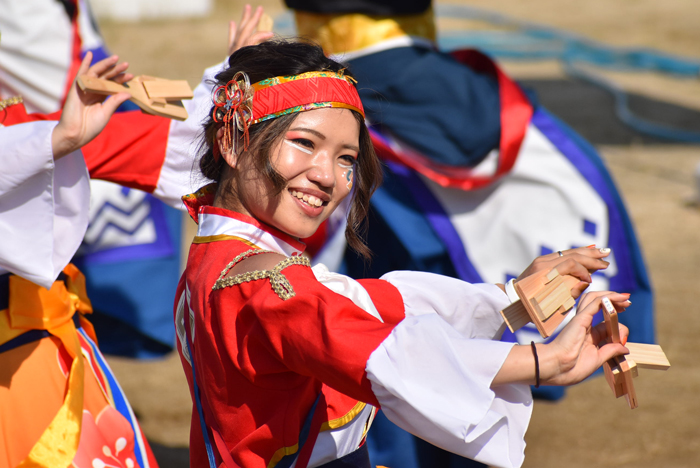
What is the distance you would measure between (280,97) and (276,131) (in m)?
0.06

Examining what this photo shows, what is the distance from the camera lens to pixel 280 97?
120 cm

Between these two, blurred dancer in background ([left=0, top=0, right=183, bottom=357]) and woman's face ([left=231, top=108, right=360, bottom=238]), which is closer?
woman's face ([left=231, top=108, right=360, bottom=238])

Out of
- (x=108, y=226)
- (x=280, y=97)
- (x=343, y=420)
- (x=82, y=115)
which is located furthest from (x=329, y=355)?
(x=108, y=226)

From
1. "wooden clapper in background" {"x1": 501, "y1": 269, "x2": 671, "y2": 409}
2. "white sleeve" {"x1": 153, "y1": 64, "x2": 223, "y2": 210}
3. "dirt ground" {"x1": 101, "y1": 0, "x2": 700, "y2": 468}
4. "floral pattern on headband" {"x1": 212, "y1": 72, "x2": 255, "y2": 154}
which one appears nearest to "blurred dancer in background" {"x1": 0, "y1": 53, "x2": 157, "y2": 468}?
"floral pattern on headband" {"x1": 212, "y1": 72, "x2": 255, "y2": 154}

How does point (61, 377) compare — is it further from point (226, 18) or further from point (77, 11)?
point (226, 18)

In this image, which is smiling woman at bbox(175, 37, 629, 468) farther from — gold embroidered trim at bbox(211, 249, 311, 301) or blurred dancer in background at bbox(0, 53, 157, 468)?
blurred dancer in background at bbox(0, 53, 157, 468)

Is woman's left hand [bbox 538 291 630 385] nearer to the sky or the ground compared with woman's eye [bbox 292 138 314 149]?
nearer to the ground

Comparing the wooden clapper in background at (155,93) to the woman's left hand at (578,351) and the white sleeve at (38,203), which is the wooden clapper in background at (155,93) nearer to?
the white sleeve at (38,203)

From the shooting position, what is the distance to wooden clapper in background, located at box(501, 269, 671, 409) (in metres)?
1.09

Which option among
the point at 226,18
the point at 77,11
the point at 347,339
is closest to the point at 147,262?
the point at 77,11

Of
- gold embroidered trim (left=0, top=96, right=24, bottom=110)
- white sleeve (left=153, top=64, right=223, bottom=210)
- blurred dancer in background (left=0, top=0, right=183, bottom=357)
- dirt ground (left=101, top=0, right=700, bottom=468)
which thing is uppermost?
gold embroidered trim (left=0, top=96, right=24, bottom=110)

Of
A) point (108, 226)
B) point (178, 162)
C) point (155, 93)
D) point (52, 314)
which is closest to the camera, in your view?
point (155, 93)

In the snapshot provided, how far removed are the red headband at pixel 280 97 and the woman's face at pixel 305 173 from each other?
0.02 metres

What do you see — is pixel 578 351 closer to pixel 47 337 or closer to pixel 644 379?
pixel 47 337
